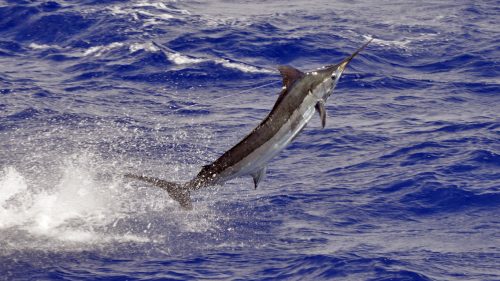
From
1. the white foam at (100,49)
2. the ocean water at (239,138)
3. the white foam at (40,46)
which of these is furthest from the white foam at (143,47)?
the white foam at (40,46)

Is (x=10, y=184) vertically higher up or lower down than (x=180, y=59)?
lower down

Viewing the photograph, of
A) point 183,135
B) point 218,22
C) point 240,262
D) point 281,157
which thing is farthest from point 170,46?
point 240,262

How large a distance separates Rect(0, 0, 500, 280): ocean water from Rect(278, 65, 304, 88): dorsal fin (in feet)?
9.63

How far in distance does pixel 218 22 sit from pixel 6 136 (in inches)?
394

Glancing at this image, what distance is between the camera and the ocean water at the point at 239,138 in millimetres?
12562

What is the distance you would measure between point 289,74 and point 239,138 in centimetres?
798

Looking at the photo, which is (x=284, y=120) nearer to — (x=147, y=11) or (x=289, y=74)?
(x=289, y=74)

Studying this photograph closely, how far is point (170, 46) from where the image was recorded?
2467 centimetres

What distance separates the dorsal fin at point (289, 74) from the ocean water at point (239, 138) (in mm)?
2934

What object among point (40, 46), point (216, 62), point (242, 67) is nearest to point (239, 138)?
point (242, 67)

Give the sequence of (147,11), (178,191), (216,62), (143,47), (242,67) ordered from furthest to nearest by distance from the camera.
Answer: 1. (147,11)
2. (143,47)
3. (216,62)
4. (242,67)
5. (178,191)

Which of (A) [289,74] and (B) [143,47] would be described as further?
(B) [143,47]

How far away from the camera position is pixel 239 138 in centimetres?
1803

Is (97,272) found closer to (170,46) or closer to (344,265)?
(344,265)
